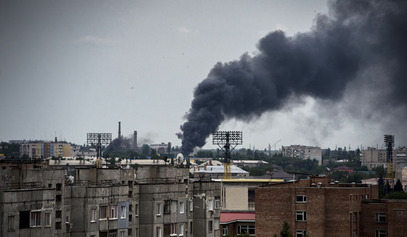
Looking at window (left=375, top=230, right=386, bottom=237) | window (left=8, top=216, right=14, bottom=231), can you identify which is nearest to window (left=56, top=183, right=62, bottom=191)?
window (left=8, top=216, right=14, bottom=231)

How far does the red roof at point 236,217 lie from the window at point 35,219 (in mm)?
30202

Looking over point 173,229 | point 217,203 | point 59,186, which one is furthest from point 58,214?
point 217,203

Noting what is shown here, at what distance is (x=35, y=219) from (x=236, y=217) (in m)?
33.7

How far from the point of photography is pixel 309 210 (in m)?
62.0

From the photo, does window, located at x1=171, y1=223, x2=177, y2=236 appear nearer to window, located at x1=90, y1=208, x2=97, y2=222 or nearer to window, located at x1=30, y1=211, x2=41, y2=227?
window, located at x1=90, y1=208, x2=97, y2=222

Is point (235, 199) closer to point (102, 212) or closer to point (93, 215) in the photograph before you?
point (102, 212)

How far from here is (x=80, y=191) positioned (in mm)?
42500

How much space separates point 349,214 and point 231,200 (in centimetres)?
2469

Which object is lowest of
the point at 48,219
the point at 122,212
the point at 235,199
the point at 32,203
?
the point at 48,219

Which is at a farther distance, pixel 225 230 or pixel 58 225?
pixel 225 230

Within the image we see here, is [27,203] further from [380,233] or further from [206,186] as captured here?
[380,233]

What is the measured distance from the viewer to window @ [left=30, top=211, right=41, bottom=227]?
37156mm

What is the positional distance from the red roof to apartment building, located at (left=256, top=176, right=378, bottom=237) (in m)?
4.28

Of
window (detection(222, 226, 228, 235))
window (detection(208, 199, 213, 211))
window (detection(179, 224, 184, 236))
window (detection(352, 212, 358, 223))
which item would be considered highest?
window (detection(208, 199, 213, 211))
